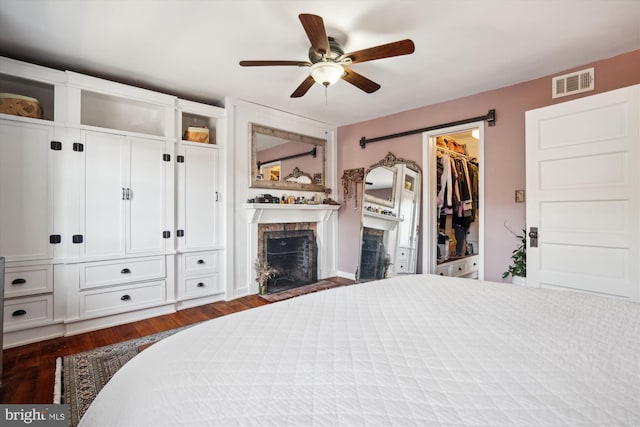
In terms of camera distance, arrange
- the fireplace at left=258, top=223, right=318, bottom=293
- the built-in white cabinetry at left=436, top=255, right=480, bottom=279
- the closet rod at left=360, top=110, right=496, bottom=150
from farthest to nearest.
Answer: the built-in white cabinetry at left=436, top=255, right=480, bottom=279 < the fireplace at left=258, top=223, right=318, bottom=293 < the closet rod at left=360, top=110, right=496, bottom=150

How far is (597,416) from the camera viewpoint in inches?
24.1

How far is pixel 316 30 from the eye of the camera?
1774 mm

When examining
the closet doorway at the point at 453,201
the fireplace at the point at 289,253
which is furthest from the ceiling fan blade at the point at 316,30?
the fireplace at the point at 289,253

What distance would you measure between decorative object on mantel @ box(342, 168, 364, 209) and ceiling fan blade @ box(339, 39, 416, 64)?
98.0 inches

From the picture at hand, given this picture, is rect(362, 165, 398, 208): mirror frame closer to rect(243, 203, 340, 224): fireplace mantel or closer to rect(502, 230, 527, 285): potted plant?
rect(243, 203, 340, 224): fireplace mantel

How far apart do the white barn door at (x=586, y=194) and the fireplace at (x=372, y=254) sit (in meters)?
1.82

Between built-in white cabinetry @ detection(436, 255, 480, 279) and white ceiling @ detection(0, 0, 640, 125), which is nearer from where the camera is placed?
white ceiling @ detection(0, 0, 640, 125)

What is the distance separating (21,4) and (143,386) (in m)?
2.55

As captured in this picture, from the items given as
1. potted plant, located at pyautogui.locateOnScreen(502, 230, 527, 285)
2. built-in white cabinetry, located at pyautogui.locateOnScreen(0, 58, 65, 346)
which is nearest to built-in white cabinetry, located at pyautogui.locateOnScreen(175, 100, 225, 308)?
built-in white cabinetry, located at pyautogui.locateOnScreen(0, 58, 65, 346)

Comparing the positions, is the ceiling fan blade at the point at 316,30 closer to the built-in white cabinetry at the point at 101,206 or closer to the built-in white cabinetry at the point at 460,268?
the built-in white cabinetry at the point at 101,206

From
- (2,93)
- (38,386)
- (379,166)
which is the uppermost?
(2,93)

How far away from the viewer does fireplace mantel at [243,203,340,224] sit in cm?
378

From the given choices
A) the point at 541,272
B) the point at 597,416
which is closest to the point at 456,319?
the point at 597,416

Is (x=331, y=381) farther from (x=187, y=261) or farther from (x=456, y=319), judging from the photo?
(x=187, y=261)
